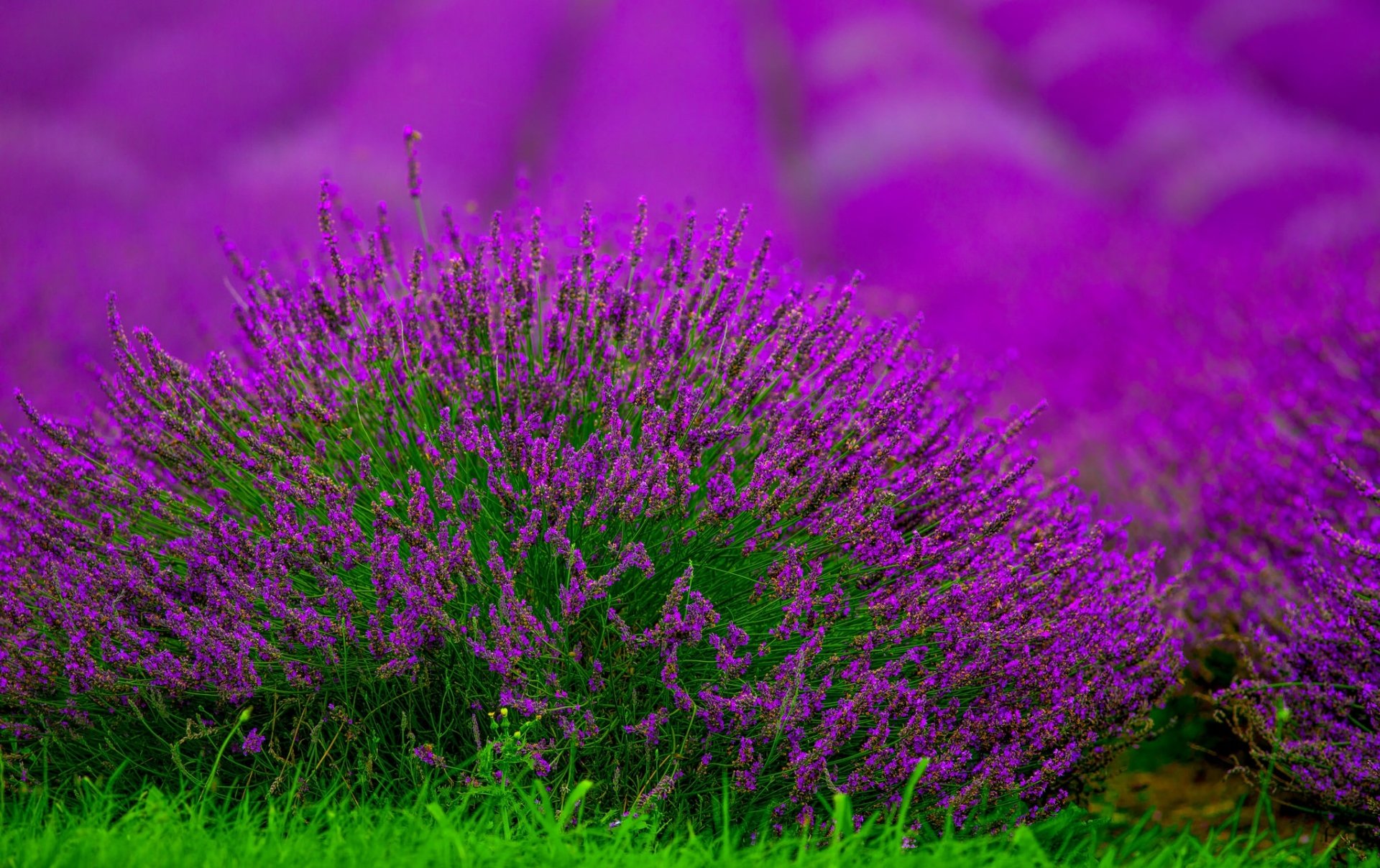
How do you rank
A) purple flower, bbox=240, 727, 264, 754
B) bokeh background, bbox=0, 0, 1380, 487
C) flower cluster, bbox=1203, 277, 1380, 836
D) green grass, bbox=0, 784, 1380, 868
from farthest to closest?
bokeh background, bbox=0, 0, 1380, 487
flower cluster, bbox=1203, 277, 1380, 836
purple flower, bbox=240, 727, 264, 754
green grass, bbox=0, 784, 1380, 868

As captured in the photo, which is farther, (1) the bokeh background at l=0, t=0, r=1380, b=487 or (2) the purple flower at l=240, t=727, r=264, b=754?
(1) the bokeh background at l=0, t=0, r=1380, b=487

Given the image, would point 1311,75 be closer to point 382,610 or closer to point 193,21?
point 193,21

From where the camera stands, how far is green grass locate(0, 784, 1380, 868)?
1.55 metres

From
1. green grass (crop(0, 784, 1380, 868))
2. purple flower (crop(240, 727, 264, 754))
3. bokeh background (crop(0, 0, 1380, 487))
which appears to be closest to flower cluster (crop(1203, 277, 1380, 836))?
green grass (crop(0, 784, 1380, 868))

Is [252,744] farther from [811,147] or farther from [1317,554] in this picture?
[811,147]

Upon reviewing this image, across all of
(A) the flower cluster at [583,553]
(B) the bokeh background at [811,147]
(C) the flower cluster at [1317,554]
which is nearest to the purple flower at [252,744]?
(A) the flower cluster at [583,553]

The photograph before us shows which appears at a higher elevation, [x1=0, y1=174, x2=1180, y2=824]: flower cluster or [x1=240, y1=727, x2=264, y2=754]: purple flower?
[x1=0, y1=174, x2=1180, y2=824]: flower cluster

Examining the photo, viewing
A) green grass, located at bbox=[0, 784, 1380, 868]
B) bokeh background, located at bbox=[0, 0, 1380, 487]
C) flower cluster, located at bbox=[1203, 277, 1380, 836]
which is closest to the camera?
green grass, located at bbox=[0, 784, 1380, 868]

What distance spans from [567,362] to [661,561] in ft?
1.62

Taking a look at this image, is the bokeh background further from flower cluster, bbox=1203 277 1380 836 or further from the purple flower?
the purple flower

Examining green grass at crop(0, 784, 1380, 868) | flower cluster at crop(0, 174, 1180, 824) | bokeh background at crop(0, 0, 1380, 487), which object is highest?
bokeh background at crop(0, 0, 1380, 487)

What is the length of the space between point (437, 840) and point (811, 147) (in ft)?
20.6

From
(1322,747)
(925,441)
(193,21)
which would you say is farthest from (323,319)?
(193,21)

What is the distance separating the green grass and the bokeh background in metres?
2.45
